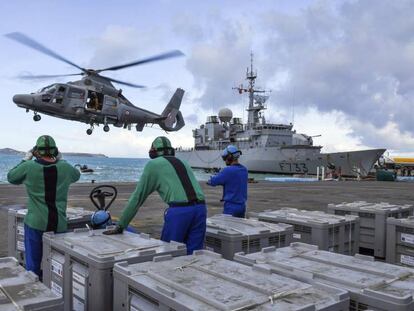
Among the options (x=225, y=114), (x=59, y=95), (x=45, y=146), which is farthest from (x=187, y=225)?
(x=225, y=114)

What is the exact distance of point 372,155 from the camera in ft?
168

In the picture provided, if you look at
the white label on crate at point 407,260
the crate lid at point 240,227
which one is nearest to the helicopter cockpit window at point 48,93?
the crate lid at point 240,227

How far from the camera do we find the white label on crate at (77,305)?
9.12 ft

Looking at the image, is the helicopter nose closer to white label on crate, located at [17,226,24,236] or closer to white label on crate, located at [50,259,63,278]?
white label on crate, located at [17,226,24,236]

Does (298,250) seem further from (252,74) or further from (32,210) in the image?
(252,74)

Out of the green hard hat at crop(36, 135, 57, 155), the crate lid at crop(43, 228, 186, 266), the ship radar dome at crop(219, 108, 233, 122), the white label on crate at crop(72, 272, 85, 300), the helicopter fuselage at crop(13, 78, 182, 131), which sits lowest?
the white label on crate at crop(72, 272, 85, 300)

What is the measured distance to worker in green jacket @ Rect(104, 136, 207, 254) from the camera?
3852mm

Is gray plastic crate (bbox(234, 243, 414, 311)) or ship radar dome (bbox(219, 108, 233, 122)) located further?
ship radar dome (bbox(219, 108, 233, 122))

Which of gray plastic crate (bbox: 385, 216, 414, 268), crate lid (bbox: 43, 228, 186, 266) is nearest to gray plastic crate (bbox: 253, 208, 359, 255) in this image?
gray plastic crate (bbox: 385, 216, 414, 268)

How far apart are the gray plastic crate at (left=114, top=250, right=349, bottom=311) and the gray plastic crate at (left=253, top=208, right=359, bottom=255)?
2.15 metres

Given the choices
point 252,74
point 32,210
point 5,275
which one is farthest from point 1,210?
point 252,74

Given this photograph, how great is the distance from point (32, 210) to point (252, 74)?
6303 centimetres

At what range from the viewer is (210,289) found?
2.05m

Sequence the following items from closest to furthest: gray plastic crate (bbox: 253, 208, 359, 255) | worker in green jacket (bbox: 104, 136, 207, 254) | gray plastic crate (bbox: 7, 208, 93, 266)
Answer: worker in green jacket (bbox: 104, 136, 207, 254)
gray plastic crate (bbox: 253, 208, 359, 255)
gray plastic crate (bbox: 7, 208, 93, 266)
